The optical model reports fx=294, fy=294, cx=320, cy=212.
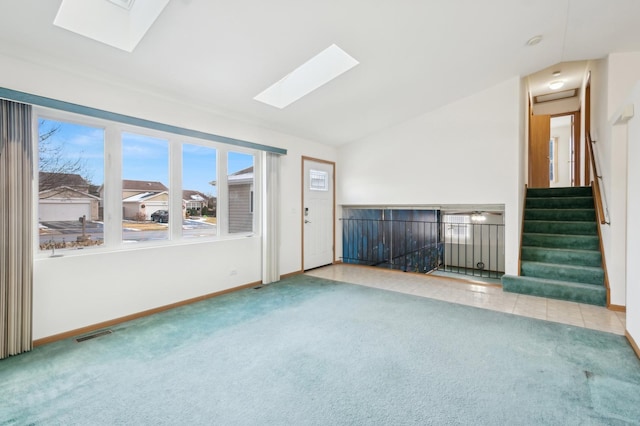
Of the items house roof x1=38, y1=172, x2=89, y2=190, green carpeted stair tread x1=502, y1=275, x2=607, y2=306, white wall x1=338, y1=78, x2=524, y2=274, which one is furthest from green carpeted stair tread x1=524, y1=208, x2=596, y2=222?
house roof x1=38, y1=172, x2=89, y2=190

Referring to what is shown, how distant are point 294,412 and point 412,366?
1012 millimetres

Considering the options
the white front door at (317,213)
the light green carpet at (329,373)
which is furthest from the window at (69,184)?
the white front door at (317,213)

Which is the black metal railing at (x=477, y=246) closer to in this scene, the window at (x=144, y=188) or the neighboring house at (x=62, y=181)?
the window at (x=144, y=188)

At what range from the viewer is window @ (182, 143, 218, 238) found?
3.87 meters

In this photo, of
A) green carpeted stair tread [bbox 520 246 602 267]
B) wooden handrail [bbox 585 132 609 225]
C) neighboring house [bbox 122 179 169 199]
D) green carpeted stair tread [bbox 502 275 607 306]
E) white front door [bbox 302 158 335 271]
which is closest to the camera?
neighboring house [bbox 122 179 169 199]

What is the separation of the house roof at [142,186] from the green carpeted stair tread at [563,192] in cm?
654

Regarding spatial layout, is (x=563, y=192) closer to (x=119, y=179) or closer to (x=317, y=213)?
(x=317, y=213)

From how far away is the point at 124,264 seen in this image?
3.20 metres

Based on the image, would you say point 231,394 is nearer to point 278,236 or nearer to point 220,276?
point 220,276

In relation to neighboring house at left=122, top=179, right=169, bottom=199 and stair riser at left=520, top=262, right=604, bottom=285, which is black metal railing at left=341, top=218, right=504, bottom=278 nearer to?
stair riser at left=520, top=262, right=604, bottom=285

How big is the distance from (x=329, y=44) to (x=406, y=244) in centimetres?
499

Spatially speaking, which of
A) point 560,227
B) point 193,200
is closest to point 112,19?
point 193,200

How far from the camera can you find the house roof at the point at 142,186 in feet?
10.8

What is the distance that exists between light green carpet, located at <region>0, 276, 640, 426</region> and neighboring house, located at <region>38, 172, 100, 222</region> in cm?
120
